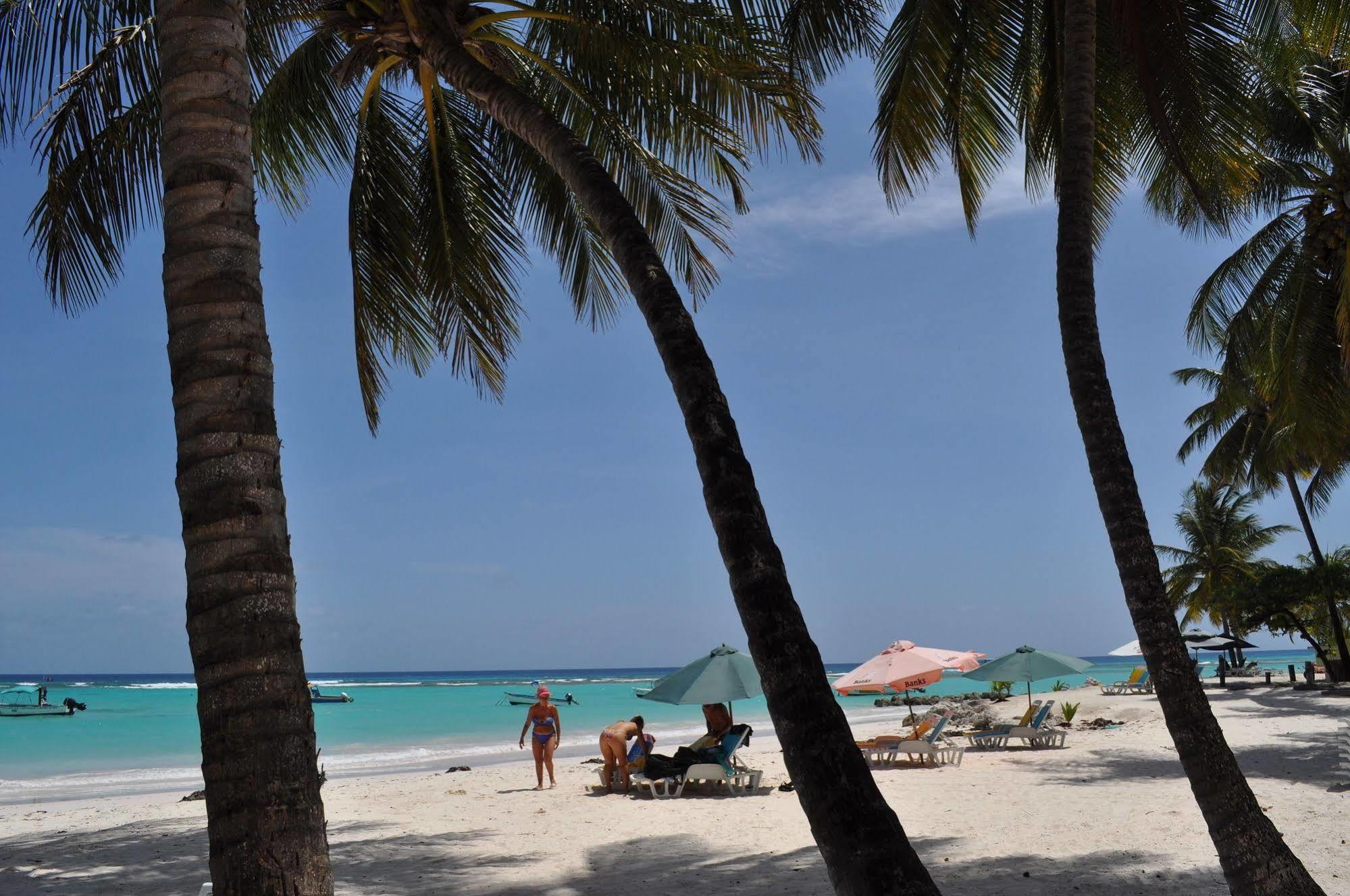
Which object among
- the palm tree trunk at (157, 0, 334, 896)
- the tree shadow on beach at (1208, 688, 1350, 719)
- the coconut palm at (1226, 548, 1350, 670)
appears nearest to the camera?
the palm tree trunk at (157, 0, 334, 896)

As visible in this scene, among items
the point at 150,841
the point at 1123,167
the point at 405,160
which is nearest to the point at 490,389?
the point at 405,160

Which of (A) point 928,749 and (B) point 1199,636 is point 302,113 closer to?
(A) point 928,749

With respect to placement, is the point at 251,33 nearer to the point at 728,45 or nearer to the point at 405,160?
the point at 405,160

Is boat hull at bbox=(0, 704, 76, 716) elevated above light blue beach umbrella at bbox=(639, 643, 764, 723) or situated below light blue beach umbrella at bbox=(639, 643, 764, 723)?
below

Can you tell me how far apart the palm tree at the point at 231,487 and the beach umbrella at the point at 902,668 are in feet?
41.3

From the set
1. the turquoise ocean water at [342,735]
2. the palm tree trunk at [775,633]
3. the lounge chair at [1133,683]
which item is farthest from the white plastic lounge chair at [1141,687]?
the palm tree trunk at [775,633]

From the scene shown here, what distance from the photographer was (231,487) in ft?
8.39

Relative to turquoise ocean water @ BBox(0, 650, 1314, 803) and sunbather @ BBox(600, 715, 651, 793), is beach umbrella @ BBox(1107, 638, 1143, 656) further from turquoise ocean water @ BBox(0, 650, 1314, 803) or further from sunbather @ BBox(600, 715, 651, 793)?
sunbather @ BBox(600, 715, 651, 793)

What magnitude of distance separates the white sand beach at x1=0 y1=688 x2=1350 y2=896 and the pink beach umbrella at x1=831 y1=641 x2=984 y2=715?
1.40m

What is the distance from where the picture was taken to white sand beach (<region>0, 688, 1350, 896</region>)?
661 centimetres

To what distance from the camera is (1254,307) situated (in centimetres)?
1449

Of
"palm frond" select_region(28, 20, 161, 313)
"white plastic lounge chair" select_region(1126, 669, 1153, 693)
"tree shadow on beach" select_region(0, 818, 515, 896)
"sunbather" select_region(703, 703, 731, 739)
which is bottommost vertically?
"white plastic lounge chair" select_region(1126, 669, 1153, 693)

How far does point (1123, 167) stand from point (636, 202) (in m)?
4.25

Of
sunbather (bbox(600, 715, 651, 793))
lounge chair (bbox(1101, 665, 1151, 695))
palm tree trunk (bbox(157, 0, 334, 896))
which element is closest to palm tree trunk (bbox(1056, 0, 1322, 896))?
palm tree trunk (bbox(157, 0, 334, 896))
